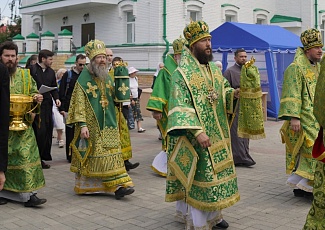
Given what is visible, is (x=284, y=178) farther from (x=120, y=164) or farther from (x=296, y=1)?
(x=296, y=1)

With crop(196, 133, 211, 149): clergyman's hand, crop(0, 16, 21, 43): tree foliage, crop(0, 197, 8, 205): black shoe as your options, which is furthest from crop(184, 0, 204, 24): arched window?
crop(0, 16, 21, 43): tree foliage

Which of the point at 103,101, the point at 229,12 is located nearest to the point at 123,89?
the point at 103,101

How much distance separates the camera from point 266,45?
1473 centimetres

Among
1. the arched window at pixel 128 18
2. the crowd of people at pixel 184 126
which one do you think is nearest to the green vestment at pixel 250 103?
the crowd of people at pixel 184 126

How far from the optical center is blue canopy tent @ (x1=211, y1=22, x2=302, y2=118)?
15.0 meters

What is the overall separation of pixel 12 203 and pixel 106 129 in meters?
1.49

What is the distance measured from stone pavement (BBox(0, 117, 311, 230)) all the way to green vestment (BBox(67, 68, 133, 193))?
337 mm

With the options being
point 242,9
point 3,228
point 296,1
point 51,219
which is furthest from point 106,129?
point 296,1

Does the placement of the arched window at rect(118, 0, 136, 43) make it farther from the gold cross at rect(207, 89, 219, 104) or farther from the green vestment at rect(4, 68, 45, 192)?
the gold cross at rect(207, 89, 219, 104)

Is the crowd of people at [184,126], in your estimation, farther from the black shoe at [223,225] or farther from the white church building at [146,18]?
the white church building at [146,18]

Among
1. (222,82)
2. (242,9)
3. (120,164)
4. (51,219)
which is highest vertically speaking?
(242,9)

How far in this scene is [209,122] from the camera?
4645mm

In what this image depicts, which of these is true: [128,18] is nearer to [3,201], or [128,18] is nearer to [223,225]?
[3,201]

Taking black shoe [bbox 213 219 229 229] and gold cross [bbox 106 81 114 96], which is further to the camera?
gold cross [bbox 106 81 114 96]
